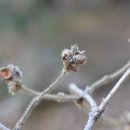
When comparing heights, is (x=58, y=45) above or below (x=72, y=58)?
above

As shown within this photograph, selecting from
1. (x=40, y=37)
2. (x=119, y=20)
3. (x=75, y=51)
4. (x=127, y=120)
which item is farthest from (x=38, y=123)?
(x=75, y=51)

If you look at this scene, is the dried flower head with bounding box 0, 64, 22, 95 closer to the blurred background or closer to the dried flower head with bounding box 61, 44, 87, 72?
the dried flower head with bounding box 61, 44, 87, 72

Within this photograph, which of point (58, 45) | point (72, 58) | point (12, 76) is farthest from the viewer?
point (58, 45)

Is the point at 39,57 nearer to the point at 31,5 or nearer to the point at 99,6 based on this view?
the point at 31,5

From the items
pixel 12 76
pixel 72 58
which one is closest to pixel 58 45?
pixel 12 76

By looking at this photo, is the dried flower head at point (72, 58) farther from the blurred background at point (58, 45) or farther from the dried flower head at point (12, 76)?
the blurred background at point (58, 45)

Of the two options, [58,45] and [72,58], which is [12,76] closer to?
[72,58]
